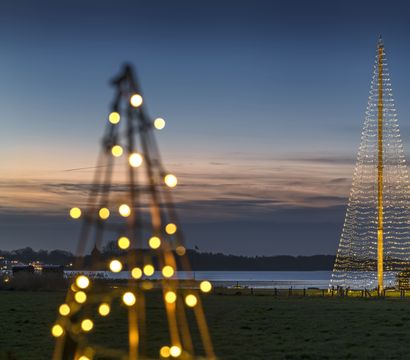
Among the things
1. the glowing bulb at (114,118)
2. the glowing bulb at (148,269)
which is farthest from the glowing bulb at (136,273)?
the glowing bulb at (114,118)

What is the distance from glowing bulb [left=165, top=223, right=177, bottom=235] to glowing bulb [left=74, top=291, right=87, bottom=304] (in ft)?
3.95

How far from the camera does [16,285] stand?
5819 cm

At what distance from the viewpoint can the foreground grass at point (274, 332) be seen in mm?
18672

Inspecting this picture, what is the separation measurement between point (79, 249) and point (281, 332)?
1623 centimetres

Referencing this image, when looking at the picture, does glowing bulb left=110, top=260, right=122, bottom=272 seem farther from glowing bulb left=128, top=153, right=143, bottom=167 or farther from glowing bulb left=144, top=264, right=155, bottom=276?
glowing bulb left=128, top=153, right=143, bottom=167

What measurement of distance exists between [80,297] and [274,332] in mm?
15701

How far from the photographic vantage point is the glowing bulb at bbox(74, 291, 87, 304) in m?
8.13

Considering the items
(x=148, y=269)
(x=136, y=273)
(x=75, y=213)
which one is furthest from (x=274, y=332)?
(x=75, y=213)

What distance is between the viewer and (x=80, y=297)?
8172mm

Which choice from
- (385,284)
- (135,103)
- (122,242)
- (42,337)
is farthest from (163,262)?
(385,284)

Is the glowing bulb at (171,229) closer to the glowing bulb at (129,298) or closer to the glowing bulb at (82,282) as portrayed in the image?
the glowing bulb at (129,298)

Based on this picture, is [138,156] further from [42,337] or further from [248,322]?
[248,322]

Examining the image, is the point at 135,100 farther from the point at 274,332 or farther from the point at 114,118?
the point at 274,332

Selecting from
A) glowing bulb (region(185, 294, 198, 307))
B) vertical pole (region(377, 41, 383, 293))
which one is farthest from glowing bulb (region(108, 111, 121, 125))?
vertical pole (region(377, 41, 383, 293))
